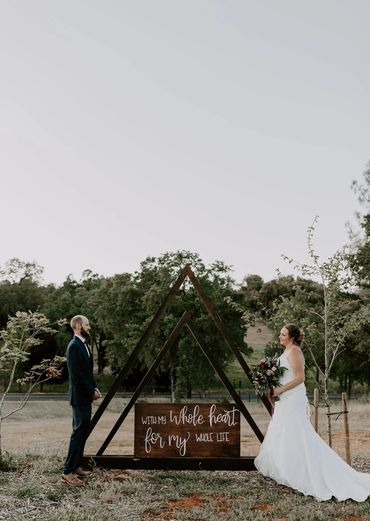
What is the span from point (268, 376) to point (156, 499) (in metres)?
2.26

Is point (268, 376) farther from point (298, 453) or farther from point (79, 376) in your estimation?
point (79, 376)

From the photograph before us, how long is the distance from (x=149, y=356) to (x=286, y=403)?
29200mm

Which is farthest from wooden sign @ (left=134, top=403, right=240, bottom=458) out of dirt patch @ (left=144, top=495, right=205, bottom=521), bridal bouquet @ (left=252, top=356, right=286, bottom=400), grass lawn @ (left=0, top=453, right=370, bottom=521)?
dirt patch @ (left=144, top=495, right=205, bottom=521)

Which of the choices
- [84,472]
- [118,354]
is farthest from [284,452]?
[118,354]

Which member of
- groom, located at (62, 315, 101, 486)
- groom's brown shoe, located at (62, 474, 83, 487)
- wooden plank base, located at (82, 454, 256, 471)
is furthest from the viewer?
wooden plank base, located at (82, 454, 256, 471)

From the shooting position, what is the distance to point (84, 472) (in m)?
8.56

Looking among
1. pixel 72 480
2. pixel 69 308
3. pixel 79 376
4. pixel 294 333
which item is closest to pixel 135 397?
pixel 79 376

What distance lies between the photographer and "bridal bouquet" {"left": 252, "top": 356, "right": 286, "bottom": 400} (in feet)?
27.6

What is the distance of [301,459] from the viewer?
7945mm

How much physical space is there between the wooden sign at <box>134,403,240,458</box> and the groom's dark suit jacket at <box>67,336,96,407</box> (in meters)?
0.95

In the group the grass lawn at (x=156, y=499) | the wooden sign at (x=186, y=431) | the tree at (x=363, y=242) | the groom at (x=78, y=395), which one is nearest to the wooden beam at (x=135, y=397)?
the wooden sign at (x=186, y=431)

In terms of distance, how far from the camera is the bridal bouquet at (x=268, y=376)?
8.40 metres

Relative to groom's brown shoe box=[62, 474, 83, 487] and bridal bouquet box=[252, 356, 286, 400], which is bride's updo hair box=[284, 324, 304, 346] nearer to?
bridal bouquet box=[252, 356, 286, 400]

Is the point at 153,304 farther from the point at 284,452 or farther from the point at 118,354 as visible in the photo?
the point at 284,452
